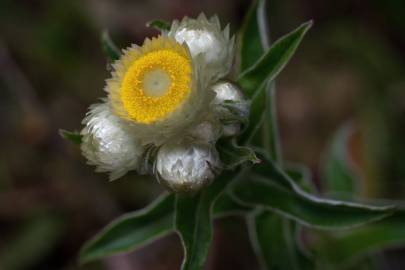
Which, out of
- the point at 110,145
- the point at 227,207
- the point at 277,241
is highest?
the point at 110,145

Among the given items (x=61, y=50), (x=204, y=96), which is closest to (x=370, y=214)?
(x=204, y=96)

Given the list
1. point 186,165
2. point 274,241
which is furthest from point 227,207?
point 186,165

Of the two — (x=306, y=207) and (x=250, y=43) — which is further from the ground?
(x=250, y=43)

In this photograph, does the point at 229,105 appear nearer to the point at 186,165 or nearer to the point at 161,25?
the point at 186,165

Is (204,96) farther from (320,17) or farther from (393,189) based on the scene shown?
(320,17)

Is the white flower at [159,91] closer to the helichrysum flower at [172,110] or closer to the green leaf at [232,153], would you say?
the helichrysum flower at [172,110]

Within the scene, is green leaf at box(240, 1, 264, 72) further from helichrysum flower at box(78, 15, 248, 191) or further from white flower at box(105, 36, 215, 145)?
white flower at box(105, 36, 215, 145)

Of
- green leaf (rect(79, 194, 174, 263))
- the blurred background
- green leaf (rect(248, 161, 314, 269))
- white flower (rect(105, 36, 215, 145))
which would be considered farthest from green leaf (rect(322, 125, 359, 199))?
white flower (rect(105, 36, 215, 145))

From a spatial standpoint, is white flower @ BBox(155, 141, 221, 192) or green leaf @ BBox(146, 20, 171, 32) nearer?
white flower @ BBox(155, 141, 221, 192)
